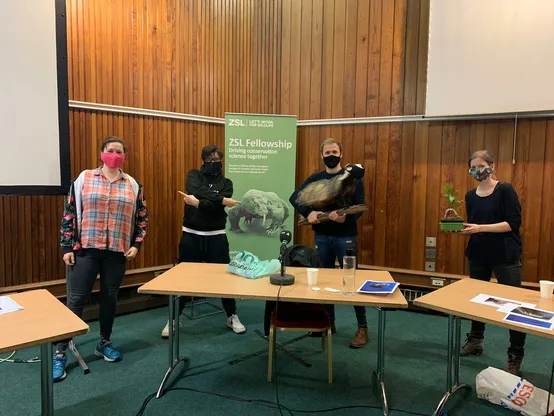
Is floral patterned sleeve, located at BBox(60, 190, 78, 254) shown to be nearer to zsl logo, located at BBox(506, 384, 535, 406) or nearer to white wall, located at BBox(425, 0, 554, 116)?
zsl logo, located at BBox(506, 384, 535, 406)

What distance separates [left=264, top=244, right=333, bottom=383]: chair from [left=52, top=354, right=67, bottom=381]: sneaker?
135 cm

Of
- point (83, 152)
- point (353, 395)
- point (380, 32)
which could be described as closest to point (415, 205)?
point (380, 32)

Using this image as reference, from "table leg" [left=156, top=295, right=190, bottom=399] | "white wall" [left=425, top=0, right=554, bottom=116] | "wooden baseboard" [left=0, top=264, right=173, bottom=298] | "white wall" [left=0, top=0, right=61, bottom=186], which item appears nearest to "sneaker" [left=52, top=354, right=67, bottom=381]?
"table leg" [left=156, top=295, right=190, bottom=399]

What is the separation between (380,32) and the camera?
13.9 ft

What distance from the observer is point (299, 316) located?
2.72 meters

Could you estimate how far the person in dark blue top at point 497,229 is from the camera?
8.80ft

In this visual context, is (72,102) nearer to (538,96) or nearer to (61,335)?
(61,335)

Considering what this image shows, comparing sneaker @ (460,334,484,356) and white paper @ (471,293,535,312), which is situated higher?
white paper @ (471,293,535,312)

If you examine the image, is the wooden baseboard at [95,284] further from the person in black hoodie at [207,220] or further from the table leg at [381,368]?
the table leg at [381,368]

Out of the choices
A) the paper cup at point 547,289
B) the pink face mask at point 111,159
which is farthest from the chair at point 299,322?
the pink face mask at point 111,159

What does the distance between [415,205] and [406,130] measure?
78 cm

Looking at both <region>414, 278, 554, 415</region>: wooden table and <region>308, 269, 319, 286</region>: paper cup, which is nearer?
<region>414, 278, 554, 415</region>: wooden table

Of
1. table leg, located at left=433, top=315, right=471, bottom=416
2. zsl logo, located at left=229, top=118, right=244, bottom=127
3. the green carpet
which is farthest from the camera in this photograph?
zsl logo, located at left=229, top=118, right=244, bottom=127

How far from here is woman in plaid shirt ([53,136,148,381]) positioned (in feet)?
8.87
